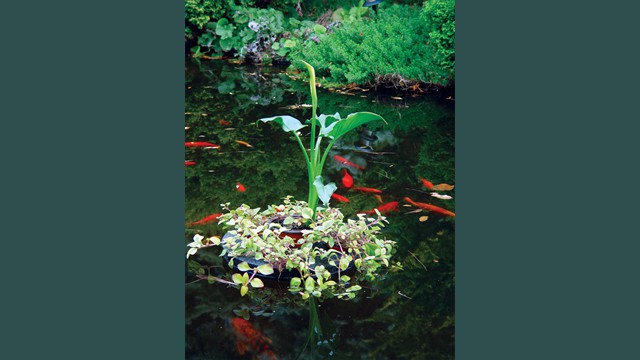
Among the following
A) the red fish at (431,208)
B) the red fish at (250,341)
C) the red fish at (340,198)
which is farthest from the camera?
the red fish at (340,198)

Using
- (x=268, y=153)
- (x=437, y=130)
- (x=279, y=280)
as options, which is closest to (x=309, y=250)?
(x=279, y=280)

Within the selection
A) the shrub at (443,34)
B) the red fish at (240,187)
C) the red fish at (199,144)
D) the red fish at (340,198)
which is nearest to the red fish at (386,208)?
the red fish at (340,198)

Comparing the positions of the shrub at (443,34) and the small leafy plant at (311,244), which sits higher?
the shrub at (443,34)

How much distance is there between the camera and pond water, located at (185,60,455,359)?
3.09 metres

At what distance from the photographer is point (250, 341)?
121 inches

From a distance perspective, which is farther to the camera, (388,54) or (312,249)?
(388,54)

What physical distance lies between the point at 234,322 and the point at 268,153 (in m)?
2.66

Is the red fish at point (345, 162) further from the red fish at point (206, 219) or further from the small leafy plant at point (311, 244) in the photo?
the small leafy plant at point (311, 244)

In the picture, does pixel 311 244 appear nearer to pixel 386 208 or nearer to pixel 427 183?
pixel 386 208

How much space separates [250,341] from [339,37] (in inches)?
239

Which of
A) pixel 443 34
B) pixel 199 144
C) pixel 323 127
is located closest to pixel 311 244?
pixel 323 127

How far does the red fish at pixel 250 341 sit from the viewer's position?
2.97m

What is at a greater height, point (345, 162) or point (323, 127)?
point (323, 127)

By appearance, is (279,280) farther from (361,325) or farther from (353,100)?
(353,100)
